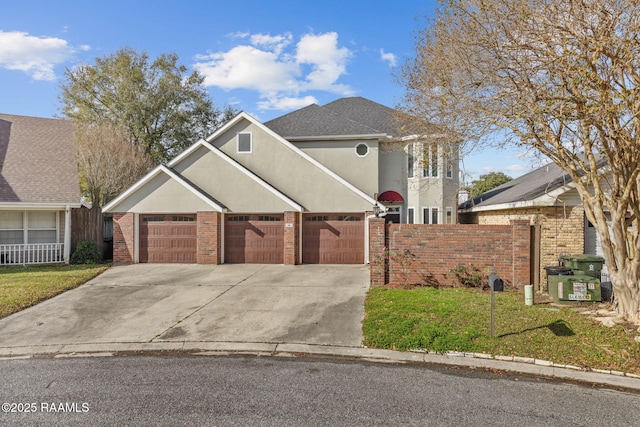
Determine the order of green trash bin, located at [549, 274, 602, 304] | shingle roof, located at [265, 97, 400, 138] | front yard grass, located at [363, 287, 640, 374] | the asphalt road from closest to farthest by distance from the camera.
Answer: the asphalt road < front yard grass, located at [363, 287, 640, 374] < green trash bin, located at [549, 274, 602, 304] < shingle roof, located at [265, 97, 400, 138]

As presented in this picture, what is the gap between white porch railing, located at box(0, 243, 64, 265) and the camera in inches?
606

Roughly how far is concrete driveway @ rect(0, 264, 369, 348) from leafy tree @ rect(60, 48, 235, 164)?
62.9 feet

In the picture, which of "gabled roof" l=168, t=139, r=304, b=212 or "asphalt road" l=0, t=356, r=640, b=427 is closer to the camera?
"asphalt road" l=0, t=356, r=640, b=427

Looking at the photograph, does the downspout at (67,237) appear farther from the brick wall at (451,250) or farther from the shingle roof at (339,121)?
the brick wall at (451,250)

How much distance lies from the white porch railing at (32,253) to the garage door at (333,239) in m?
10.7

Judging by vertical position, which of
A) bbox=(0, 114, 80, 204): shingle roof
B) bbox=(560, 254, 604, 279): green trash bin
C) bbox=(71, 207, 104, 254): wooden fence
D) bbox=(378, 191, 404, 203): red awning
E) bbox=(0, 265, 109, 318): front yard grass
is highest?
bbox=(0, 114, 80, 204): shingle roof

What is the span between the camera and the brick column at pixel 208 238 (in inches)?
609

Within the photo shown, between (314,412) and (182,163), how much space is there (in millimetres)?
14723

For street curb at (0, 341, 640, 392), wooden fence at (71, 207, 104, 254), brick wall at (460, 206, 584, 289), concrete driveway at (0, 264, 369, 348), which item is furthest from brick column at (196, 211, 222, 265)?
brick wall at (460, 206, 584, 289)

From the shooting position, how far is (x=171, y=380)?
539cm

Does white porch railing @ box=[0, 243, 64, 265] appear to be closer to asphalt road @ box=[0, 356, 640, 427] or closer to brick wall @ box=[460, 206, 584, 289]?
asphalt road @ box=[0, 356, 640, 427]

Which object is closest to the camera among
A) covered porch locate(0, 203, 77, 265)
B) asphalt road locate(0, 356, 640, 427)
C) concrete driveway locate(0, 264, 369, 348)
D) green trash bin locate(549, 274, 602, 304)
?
asphalt road locate(0, 356, 640, 427)

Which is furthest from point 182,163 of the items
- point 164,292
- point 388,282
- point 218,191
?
point 388,282

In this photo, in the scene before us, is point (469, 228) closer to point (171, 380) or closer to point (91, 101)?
point (171, 380)
